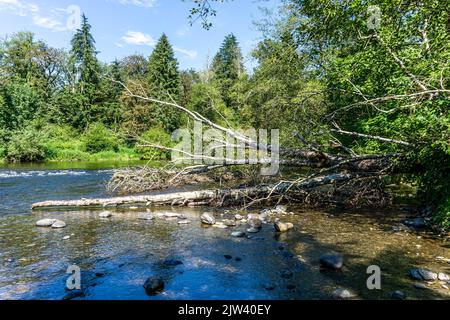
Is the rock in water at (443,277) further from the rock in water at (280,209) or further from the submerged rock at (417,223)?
the rock in water at (280,209)

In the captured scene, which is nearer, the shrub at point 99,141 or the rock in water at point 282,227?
the rock in water at point 282,227

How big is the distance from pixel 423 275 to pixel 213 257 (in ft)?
10.4

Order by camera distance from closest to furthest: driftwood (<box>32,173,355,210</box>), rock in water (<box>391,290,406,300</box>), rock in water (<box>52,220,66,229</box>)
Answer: rock in water (<box>391,290,406,300</box>) → rock in water (<box>52,220,66,229</box>) → driftwood (<box>32,173,355,210</box>)

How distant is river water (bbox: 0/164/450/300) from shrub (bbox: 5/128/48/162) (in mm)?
24081

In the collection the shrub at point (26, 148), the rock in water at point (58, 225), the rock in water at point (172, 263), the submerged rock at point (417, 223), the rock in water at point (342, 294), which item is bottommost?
the rock in water at point (342, 294)

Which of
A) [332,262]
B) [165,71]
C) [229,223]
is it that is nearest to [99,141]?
[165,71]

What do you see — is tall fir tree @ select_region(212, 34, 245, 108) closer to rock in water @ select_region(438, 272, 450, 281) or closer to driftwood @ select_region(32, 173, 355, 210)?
driftwood @ select_region(32, 173, 355, 210)

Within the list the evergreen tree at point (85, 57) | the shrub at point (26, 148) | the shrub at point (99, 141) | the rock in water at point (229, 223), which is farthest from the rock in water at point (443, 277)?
the evergreen tree at point (85, 57)

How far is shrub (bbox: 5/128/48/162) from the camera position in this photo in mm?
28719

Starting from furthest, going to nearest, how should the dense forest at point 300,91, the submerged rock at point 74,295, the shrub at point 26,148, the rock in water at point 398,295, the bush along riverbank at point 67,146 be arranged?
the bush along riverbank at point 67,146, the shrub at point 26,148, the dense forest at point 300,91, the submerged rock at point 74,295, the rock in water at point 398,295

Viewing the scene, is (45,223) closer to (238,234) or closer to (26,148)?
(238,234)

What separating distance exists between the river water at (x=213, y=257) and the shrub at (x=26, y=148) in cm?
2408

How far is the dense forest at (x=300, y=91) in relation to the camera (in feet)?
20.6

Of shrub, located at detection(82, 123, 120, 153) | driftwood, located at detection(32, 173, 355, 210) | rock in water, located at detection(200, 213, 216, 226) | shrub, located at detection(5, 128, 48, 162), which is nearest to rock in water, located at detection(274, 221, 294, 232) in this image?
rock in water, located at detection(200, 213, 216, 226)
